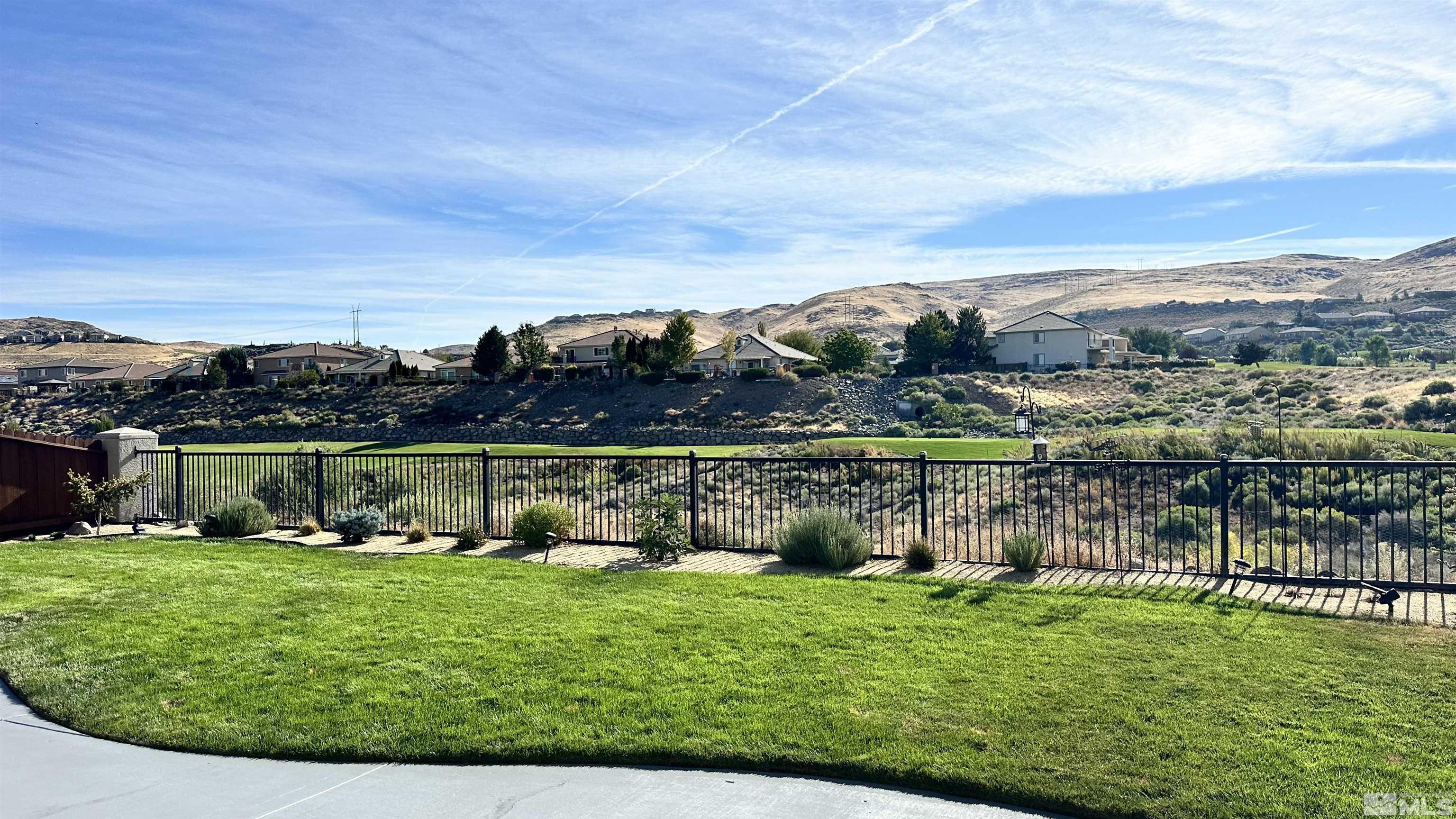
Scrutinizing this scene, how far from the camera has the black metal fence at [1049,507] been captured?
9758mm

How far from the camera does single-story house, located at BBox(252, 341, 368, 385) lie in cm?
9531

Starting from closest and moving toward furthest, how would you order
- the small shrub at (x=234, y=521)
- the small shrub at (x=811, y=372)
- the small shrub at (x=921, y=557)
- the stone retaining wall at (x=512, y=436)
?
the small shrub at (x=921, y=557) → the small shrub at (x=234, y=521) → the stone retaining wall at (x=512, y=436) → the small shrub at (x=811, y=372)

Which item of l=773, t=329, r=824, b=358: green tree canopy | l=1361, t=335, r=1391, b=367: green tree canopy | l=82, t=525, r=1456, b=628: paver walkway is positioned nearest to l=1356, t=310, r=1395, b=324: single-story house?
l=1361, t=335, r=1391, b=367: green tree canopy

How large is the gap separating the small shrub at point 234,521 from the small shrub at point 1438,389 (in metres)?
50.4

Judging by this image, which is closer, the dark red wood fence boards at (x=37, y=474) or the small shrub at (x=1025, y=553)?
the small shrub at (x=1025, y=553)

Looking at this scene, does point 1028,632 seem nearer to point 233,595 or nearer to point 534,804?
point 534,804

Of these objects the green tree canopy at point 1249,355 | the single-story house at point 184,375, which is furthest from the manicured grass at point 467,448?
the green tree canopy at point 1249,355

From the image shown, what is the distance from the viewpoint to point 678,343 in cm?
7450

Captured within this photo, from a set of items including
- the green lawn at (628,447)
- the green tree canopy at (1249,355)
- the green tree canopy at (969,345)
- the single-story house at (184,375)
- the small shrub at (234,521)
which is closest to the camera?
the small shrub at (234,521)

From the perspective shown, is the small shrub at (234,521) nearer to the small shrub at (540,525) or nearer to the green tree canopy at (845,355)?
the small shrub at (540,525)

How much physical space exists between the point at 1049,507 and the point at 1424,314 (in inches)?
5180

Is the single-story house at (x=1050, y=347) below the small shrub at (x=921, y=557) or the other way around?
the other way around

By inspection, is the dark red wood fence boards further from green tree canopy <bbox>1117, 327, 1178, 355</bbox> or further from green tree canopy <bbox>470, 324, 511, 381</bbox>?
green tree canopy <bbox>1117, 327, 1178, 355</bbox>

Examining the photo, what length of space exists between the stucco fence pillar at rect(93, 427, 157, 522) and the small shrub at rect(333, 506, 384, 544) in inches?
162
